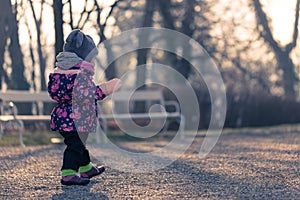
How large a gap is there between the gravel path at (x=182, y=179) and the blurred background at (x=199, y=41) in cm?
545

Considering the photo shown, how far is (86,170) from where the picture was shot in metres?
6.57

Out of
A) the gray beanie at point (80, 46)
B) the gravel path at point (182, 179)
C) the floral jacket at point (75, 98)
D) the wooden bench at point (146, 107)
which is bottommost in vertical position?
the gravel path at point (182, 179)

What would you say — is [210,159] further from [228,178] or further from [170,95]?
[170,95]

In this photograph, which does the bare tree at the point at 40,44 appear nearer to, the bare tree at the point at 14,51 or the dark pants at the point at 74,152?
the bare tree at the point at 14,51

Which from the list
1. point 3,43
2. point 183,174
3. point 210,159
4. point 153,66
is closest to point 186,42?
point 153,66

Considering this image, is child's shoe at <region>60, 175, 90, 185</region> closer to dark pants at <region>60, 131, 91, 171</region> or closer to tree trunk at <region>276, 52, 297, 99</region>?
dark pants at <region>60, 131, 91, 171</region>

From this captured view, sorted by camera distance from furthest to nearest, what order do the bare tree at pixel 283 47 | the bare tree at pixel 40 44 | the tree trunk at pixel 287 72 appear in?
the tree trunk at pixel 287 72 < the bare tree at pixel 283 47 < the bare tree at pixel 40 44

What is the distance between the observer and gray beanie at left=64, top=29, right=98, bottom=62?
6.56m

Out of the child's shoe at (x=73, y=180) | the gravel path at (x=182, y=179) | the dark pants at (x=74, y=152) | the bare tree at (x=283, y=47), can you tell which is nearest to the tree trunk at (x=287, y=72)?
the bare tree at (x=283, y=47)

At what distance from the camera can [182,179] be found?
22.2ft

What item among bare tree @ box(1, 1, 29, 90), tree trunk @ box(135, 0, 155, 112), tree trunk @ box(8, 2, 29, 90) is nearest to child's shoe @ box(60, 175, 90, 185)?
bare tree @ box(1, 1, 29, 90)

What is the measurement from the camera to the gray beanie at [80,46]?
6.56 meters

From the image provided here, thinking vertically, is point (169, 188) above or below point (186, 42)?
below

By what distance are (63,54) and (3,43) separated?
8388mm
